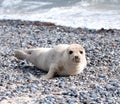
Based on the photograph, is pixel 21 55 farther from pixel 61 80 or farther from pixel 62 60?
pixel 61 80

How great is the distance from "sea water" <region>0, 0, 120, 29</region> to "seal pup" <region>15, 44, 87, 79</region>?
27.3ft

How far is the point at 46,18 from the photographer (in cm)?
1931

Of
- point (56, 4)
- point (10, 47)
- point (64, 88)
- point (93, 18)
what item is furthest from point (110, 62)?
point (56, 4)

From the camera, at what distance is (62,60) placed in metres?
7.21

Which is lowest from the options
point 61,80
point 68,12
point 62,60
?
point 61,80

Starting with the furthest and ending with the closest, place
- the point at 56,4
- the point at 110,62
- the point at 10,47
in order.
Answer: the point at 56,4 < the point at 10,47 < the point at 110,62

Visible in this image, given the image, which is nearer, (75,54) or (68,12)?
(75,54)

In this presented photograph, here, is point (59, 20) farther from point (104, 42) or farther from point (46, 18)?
point (104, 42)

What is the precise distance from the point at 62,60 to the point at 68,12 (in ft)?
46.7

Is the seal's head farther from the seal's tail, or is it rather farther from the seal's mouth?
the seal's tail

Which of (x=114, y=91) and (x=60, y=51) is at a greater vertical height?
(x=60, y=51)

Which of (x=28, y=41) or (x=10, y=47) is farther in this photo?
(x=28, y=41)

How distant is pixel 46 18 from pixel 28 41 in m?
9.00

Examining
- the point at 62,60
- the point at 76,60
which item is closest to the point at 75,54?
the point at 76,60
